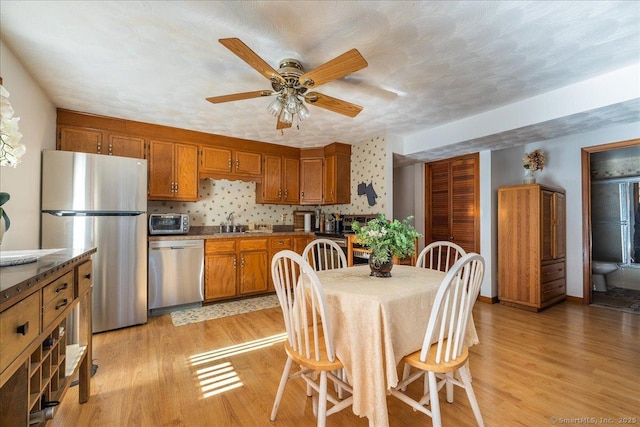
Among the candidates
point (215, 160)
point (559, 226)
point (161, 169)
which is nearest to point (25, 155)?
point (161, 169)

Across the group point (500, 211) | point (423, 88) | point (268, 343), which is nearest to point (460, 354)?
point (268, 343)

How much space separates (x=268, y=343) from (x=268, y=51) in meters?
2.43

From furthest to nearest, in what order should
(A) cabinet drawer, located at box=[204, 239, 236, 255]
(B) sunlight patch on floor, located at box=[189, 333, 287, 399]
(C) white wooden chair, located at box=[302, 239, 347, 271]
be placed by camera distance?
1. (A) cabinet drawer, located at box=[204, 239, 236, 255]
2. (C) white wooden chair, located at box=[302, 239, 347, 271]
3. (B) sunlight patch on floor, located at box=[189, 333, 287, 399]

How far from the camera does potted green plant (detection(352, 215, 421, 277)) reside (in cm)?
184

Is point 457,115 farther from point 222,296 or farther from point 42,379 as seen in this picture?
point 42,379

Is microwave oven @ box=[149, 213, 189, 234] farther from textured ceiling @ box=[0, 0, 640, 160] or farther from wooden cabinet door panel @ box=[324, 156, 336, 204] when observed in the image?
wooden cabinet door panel @ box=[324, 156, 336, 204]

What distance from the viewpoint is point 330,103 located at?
232 cm

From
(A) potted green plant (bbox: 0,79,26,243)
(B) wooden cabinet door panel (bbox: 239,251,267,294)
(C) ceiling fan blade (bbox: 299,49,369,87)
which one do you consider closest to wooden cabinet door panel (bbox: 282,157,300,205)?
(B) wooden cabinet door panel (bbox: 239,251,267,294)

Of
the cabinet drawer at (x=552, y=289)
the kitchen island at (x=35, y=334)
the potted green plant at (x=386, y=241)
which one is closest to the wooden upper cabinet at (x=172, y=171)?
the kitchen island at (x=35, y=334)

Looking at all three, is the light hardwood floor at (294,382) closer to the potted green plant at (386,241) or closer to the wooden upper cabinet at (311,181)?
the potted green plant at (386,241)

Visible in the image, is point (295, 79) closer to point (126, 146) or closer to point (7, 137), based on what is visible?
point (7, 137)

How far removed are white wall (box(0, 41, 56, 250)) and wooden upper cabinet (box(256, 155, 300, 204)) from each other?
2.47m

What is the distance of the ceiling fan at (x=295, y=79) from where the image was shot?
1684 millimetres

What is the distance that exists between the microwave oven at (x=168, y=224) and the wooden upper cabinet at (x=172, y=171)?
10.7 inches
